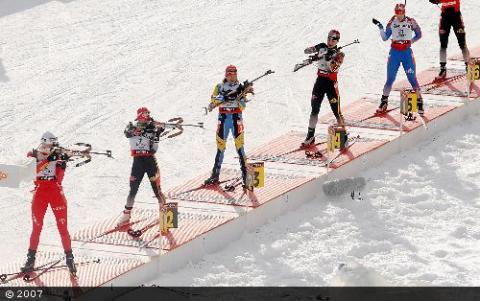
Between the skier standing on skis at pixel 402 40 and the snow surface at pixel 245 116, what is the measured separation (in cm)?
120

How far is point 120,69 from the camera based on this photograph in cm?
2741

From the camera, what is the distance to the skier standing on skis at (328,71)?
20438 mm

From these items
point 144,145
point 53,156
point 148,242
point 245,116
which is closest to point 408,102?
point 245,116

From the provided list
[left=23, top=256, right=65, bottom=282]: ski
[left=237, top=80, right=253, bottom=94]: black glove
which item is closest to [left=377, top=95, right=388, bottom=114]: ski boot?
[left=237, top=80, right=253, bottom=94]: black glove

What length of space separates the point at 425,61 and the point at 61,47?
7.56m

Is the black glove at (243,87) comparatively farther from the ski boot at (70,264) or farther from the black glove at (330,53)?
the ski boot at (70,264)

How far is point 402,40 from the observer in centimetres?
2191

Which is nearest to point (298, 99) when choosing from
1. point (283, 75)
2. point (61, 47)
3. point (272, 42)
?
point (283, 75)

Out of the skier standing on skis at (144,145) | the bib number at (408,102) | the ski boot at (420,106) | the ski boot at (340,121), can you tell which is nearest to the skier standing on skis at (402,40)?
the ski boot at (420,106)

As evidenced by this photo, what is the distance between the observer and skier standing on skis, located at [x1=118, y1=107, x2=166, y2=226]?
18062 mm

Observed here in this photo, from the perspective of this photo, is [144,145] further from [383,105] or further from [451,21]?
[451,21]

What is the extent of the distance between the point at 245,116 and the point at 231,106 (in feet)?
16.9

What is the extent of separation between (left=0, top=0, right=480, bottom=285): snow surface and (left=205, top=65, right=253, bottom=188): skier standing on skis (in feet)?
4.11

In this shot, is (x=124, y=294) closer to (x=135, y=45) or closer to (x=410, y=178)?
(x=410, y=178)
